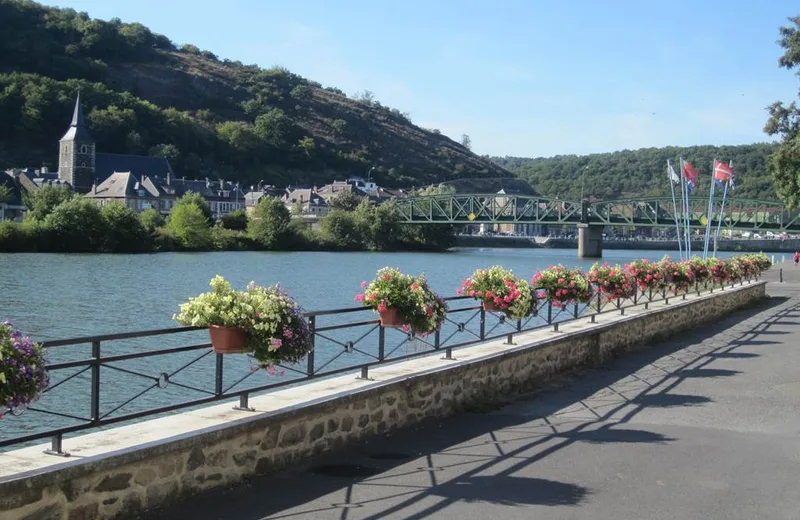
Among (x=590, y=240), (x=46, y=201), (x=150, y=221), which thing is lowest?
(x=590, y=240)

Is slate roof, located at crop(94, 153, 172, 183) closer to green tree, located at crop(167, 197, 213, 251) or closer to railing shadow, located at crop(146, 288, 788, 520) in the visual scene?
green tree, located at crop(167, 197, 213, 251)

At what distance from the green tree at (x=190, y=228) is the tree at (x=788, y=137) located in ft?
184

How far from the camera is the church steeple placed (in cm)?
14460

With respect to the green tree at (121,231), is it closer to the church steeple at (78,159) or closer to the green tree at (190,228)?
the green tree at (190,228)

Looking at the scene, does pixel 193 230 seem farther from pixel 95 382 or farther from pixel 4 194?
pixel 95 382

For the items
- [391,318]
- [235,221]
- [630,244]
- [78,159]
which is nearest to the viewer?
[391,318]

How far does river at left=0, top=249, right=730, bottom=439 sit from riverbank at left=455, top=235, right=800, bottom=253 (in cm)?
8011

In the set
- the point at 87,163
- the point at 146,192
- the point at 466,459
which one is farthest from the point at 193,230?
the point at 466,459

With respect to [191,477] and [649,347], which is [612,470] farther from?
[649,347]

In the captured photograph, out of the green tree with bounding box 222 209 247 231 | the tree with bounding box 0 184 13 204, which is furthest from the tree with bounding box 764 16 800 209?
the tree with bounding box 0 184 13 204

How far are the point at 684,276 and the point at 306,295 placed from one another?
846 inches

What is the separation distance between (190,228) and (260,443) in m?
79.8

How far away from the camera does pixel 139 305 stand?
112 ft

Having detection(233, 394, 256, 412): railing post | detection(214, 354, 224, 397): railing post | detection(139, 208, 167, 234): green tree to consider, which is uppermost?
detection(139, 208, 167, 234): green tree
